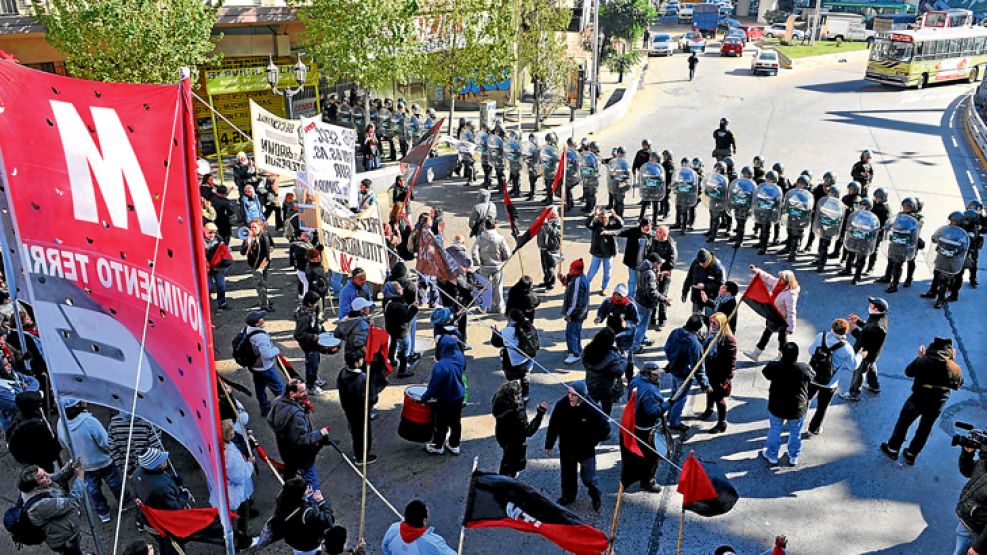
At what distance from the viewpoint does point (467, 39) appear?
2564 centimetres

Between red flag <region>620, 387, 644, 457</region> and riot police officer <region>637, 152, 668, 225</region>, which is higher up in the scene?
riot police officer <region>637, 152, 668, 225</region>

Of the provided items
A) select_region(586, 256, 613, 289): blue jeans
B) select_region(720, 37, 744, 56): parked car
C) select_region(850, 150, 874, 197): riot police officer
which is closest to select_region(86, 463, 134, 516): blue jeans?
select_region(586, 256, 613, 289): blue jeans

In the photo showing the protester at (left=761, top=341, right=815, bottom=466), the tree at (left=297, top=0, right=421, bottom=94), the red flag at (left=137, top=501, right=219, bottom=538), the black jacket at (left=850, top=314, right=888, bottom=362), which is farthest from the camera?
the tree at (left=297, top=0, right=421, bottom=94)

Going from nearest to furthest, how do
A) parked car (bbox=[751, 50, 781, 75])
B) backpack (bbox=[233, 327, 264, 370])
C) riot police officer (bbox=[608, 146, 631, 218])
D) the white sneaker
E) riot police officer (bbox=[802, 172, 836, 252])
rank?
backpack (bbox=[233, 327, 264, 370])
the white sneaker
riot police officer (bbox=[802, 172, 836, 252])
riot police officer (bbox=[608, 146, 631, 218])
parked car (bbox=[751, 50, 781, 75])

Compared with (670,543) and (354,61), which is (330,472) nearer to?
(670,543)

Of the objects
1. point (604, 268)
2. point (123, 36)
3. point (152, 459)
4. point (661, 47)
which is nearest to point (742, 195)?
point (604, 268)

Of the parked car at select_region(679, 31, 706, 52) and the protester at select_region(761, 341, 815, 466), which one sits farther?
the parked car at select_region(679, 31, 706, 52)

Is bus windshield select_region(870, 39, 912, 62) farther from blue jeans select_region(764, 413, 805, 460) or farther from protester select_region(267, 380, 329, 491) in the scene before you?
protester select_region(267, 380, 329, 491)

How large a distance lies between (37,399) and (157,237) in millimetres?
4445

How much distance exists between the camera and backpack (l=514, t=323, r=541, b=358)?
9992 mm

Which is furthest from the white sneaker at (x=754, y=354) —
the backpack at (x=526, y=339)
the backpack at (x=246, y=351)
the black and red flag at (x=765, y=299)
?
the backpack at (x=246, y=351)

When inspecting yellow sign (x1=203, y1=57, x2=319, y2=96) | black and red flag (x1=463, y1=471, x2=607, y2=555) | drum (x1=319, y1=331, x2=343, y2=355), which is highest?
yellow sign (x1=203, y1=57, x2=319, y2=96)

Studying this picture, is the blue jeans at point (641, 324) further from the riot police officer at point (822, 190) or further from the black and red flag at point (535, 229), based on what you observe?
the riot police officer at point (822, 190)

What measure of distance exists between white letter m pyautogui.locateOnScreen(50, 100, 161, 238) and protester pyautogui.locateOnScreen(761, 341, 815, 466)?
21.6ft
